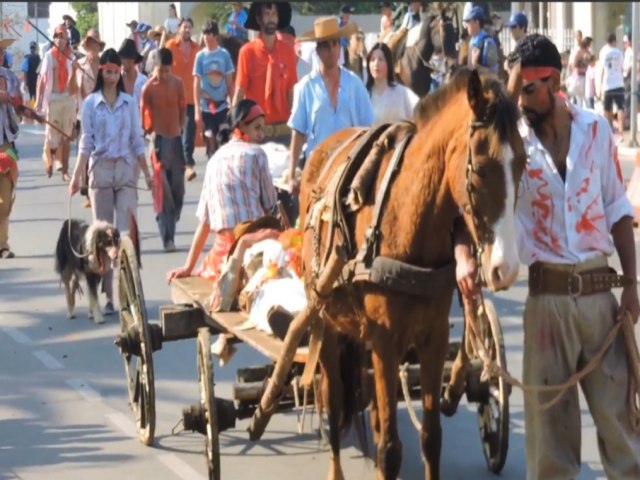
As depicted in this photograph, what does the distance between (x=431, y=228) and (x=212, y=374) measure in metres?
1.70

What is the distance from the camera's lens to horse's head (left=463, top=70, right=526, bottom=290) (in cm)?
581

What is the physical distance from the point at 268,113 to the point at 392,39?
727cm

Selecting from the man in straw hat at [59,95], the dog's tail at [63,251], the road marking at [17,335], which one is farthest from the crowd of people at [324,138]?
the road marking at [17,335]

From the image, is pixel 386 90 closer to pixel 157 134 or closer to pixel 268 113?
pixel 268 113

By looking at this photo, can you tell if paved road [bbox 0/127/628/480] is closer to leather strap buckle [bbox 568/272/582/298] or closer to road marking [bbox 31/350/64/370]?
road marking [bbox 31/350/64/370]

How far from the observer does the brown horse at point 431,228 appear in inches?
231

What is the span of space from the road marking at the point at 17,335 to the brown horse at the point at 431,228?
16.9ft

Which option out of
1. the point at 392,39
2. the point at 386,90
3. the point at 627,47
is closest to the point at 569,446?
the point at 386,90

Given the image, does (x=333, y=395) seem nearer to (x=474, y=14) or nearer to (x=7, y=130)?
(x=7, y=130)

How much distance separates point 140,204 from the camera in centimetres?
2083

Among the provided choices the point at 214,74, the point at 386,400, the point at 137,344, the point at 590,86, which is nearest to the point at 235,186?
the point at 137,344

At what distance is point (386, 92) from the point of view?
12852 millimetres

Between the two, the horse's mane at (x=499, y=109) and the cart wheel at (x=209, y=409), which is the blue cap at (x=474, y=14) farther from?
the horse's mane at (x=499, y=109)

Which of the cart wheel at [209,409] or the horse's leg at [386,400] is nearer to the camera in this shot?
the horse's leg at [386,400]
